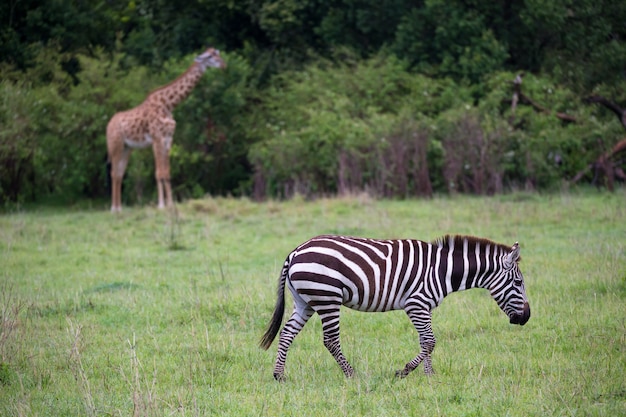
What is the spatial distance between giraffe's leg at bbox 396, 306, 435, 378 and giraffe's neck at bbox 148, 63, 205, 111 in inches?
656

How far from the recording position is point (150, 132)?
72.7 ft

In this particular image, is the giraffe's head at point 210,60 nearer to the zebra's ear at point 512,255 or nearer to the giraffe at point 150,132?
the giraffe at point 150,132

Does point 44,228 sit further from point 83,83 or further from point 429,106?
point 429,106

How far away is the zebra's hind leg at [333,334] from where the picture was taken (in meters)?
6.96

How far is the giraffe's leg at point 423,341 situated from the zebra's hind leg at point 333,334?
0.43 metres

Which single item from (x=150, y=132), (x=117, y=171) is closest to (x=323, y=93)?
(x=150, y=132)

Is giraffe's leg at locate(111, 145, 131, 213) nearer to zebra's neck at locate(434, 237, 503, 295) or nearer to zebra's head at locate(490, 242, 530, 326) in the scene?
zebra's neck at locate(434, 237, 503, 295)

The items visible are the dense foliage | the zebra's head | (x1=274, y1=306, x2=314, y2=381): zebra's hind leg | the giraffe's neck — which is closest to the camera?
(x1=274, y1=306, x2=314, y2=381): zebra's hind leg

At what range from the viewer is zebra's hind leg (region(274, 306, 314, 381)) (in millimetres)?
7098

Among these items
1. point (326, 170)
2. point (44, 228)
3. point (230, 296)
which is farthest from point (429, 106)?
point (230, 296)

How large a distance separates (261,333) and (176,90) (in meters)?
15.2

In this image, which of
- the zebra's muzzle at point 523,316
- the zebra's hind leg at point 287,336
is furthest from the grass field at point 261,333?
the zebra's muzzle at point 523,316

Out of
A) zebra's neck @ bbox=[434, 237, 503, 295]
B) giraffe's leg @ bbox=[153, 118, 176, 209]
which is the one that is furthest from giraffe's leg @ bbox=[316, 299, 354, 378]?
giraffe's leg @ bbox=[153, 118, 176, 209]

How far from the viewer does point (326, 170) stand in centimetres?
2277
